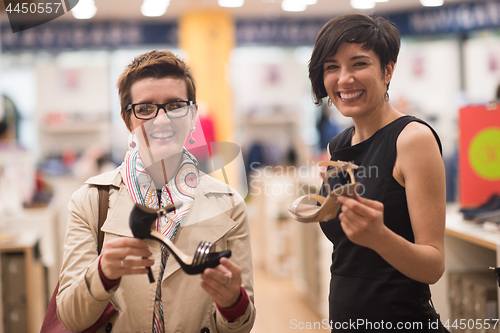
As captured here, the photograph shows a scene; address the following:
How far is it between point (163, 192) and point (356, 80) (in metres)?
0.57

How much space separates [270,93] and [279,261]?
4133 mm

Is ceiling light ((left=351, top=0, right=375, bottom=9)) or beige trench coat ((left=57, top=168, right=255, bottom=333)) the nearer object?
beige trench coat ((left=57, top=168, right=255, bottom=333))

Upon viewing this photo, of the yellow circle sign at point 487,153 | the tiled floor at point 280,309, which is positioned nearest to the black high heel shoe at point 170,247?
the yellow circle sign at point 487,153

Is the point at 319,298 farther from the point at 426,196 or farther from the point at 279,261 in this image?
the point at 426,196

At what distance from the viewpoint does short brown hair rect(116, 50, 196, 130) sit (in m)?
1.18

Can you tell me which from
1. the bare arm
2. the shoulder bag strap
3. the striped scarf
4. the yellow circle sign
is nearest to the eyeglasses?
the striped scarf

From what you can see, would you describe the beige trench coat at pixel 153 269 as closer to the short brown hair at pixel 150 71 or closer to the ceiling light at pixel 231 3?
the short brown hair at pixel 150 71

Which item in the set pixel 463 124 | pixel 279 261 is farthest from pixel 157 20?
pixel 463 124

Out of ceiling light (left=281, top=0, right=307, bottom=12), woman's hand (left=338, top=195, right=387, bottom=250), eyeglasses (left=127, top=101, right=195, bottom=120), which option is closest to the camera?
woman's hand (left=338, top=195, right=387, bottom=250)

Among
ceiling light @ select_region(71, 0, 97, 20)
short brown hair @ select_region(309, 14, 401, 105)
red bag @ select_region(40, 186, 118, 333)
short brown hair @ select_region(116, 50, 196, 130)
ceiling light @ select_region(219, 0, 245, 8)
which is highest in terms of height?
ceiling light @ select_region(219, 0, 245, 8)

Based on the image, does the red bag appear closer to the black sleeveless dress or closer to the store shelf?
the black sleeveless dress

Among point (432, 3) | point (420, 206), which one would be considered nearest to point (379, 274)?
point (420, 206)

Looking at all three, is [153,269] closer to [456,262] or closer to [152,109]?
[152,109]

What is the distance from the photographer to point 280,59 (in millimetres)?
8789
